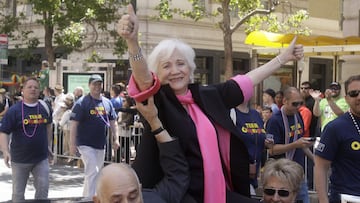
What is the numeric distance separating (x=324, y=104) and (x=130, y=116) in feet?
14.0

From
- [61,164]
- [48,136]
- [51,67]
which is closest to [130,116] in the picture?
[61,164]

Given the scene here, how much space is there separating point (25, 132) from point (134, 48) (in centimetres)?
520

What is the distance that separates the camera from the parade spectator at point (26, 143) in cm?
762

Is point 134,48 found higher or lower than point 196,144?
higher

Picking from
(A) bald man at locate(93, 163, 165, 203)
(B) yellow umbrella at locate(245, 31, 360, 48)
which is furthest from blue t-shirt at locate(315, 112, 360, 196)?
(B) yellow umbrella at locate(245, 31, 360, 48)

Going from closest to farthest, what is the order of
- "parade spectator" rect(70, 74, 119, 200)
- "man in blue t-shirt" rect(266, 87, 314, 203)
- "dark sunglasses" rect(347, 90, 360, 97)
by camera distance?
"dark sunglasses" rect(347, 90, 360, 97)
"man in blue t-shirt" rect(266, 87, 314, 203)
"parade spectator" rect(70, 74, 119, 200)

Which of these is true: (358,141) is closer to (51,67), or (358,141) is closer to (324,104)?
(324,104)

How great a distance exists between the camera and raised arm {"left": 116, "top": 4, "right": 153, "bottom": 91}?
108 inches

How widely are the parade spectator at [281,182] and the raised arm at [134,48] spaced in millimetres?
1314

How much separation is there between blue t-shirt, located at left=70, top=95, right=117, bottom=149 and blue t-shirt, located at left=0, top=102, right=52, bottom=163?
1.35 metres

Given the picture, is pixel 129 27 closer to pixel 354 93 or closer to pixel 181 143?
pixel 181 143

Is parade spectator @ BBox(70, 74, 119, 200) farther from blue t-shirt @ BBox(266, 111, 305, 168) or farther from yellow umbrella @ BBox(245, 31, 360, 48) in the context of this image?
yellow umbrella @ BBox(245, 31, 360, 48)

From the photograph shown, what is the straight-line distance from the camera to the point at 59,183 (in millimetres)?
11305

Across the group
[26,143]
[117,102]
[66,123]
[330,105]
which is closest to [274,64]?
[26,143]
